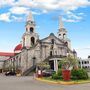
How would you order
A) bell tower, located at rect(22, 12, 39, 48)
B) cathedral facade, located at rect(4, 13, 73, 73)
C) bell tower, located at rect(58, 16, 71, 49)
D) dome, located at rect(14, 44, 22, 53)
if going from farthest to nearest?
dome, located at rect(14, 44, 22, 53) < bell tower, located at rect(58, 16, 71, 49) < bell tower, located at rect(22, 12, 39, 48) < cathedral facade, located at rect(4, 13, 73, 73)

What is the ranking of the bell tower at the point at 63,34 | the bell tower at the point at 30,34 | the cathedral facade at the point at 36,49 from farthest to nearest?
the bell tower at the point at 63,34 → the bell tower at the point at 30,34 → the cathedral facade at the point at 36,49

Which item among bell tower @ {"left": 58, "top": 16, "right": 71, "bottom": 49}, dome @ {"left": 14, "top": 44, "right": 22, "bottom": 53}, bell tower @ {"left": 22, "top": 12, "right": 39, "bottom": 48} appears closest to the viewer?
bell tower @ {"left": 22, "top": 12, "right": 39, "bottom": 48}

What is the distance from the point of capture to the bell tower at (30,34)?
8181 centimetres

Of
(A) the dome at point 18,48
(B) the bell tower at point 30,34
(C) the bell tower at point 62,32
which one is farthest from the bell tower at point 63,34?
(A) the dome at point 18,48

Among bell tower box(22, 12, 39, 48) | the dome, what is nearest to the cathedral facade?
bell tower box(22, 12, 39, 48)

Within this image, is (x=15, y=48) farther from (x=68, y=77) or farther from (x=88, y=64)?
(x=68, y=77)

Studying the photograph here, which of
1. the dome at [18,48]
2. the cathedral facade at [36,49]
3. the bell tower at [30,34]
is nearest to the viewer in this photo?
the cathedral facade at [36,49]

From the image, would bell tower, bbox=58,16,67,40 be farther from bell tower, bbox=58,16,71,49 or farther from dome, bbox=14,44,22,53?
dome, bbox=14,44,22,53

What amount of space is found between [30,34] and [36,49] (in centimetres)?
542

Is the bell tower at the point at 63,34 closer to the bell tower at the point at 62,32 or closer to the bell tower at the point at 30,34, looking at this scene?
the bell tower at the point at 62,32

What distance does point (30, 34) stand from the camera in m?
82.4

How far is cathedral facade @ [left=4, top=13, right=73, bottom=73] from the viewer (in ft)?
258

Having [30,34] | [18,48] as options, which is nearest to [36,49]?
[30,34]

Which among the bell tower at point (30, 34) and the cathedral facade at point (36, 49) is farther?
the bell tower at point (30, 34)
